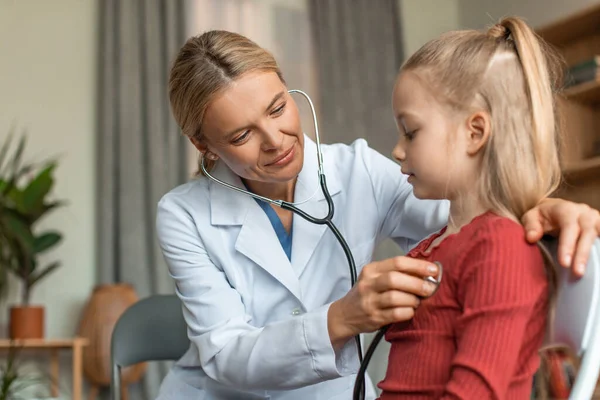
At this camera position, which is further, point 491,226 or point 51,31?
point 51,31

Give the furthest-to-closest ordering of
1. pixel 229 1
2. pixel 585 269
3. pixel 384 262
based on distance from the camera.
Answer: pixel 229 1, pixel 384 262, pixel 585 269

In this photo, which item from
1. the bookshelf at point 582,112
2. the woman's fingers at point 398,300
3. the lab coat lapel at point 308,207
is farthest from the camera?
the bookshelf at point 582,112

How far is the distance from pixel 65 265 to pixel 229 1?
5.52ft

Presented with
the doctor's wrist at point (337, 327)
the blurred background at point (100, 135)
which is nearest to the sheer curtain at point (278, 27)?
the blurred background at point (100, 135)

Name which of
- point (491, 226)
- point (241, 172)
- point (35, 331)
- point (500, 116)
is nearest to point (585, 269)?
point (491, 226)

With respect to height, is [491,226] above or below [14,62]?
below

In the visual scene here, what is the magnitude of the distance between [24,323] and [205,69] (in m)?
2.29

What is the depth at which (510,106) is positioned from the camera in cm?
98

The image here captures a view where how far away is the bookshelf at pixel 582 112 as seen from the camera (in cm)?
370

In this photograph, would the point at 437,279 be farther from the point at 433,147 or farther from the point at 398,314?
the point at 433,147

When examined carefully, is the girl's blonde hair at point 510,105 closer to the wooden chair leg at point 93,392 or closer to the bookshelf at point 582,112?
the bookshelf at point 582,112

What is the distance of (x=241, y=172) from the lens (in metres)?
1.45

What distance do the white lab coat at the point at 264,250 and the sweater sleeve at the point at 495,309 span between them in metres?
0.49

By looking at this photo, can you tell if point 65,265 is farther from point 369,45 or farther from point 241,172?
point 241,172
